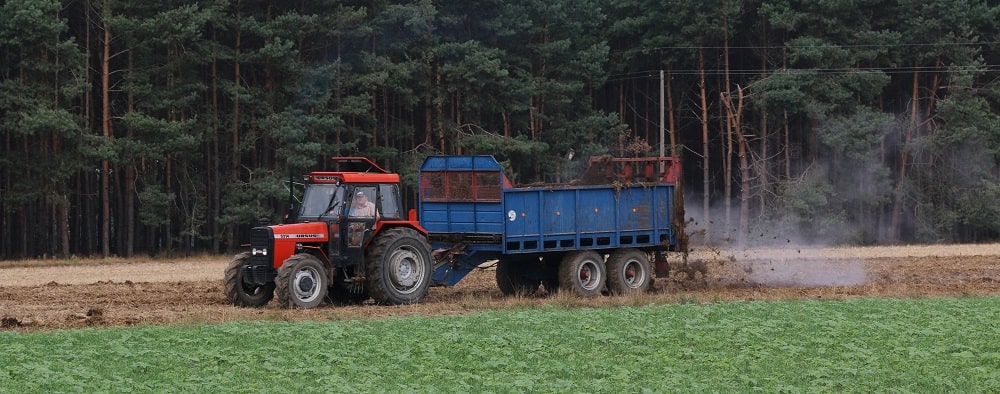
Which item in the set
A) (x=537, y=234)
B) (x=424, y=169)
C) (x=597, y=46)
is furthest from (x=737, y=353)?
(x=597, y=46)

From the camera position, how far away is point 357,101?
159 ft

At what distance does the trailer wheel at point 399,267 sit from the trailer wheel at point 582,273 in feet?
10.00

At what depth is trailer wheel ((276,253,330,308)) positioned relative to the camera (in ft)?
72.7

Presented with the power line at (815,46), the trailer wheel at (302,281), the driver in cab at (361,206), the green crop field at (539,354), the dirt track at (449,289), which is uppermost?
the power line at (815,46)

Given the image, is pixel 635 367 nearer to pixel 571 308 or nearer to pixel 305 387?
pixel 305 387

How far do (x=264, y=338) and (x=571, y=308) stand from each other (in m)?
7.19

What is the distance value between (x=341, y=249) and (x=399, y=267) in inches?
43.9

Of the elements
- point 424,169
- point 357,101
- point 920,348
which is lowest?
point 920,348

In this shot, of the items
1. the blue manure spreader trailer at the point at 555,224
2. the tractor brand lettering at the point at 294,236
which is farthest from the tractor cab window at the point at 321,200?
the blue manure spreader trailer at the point at 555,224

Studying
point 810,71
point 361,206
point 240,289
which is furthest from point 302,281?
point 810,71

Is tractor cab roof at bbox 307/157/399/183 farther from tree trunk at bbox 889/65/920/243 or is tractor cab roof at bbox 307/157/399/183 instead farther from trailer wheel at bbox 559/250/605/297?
tree trunk at bbox 889/65/920/243

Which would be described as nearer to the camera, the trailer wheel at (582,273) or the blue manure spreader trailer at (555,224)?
the blue manure spreader trailer at (555,224)

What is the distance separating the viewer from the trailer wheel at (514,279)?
26.6m

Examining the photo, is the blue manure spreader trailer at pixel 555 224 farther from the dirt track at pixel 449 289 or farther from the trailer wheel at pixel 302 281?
the trailer wheel at pixel 302 281
